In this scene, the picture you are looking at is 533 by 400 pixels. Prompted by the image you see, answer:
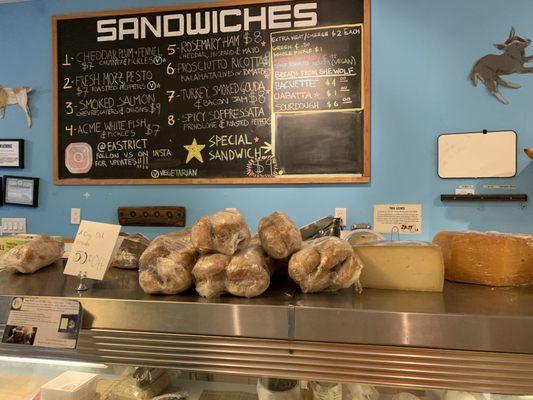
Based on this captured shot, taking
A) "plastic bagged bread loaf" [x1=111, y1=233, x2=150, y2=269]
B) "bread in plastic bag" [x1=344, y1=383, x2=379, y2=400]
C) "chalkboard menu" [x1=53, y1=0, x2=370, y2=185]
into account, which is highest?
"chalkboard menu" [x1=53, y1=0, x2=370, y2=185]

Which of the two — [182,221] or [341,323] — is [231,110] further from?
[341,323]

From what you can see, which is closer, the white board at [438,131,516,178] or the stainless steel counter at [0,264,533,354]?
the stainless steel counter at [0,264,533,354]

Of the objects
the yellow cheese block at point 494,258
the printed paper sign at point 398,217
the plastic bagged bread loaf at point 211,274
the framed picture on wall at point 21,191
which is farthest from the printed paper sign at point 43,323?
the framed picture on wall at point 21,191

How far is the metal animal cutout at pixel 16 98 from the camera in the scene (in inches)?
126

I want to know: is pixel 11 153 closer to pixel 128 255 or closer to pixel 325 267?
pixel 128 255

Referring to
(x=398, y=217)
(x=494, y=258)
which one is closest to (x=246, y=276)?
(x=494, y=258)

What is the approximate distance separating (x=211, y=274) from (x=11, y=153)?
10.4ft

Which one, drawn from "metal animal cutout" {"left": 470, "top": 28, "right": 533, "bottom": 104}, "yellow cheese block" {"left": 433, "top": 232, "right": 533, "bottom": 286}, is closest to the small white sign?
"yellow cheese block" {"left": 433, "top": 232, "right": 533, "bottom": 286}

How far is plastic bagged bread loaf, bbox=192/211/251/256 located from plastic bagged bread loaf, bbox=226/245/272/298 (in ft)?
0.10

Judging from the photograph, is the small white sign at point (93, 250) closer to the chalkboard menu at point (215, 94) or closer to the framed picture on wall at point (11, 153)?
the chalkboard menu at point (215, 94)

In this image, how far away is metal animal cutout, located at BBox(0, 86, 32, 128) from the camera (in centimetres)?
319

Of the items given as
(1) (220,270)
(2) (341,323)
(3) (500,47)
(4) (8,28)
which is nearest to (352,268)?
(2) (341,323)

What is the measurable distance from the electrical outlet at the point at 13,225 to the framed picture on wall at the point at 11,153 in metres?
0.44

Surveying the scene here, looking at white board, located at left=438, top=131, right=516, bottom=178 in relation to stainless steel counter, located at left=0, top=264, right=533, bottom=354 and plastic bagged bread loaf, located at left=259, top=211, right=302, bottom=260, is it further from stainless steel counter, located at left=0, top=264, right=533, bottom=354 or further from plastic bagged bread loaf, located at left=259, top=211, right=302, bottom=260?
plastic bagged bread loaf, located at left=259, top=211, right=302, bottom=260
